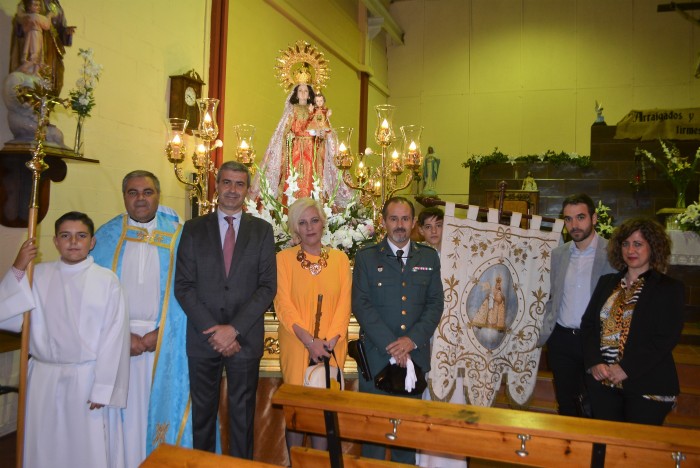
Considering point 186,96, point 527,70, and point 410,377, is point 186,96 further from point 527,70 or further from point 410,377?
point 527,70

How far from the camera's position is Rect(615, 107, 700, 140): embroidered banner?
373 inches

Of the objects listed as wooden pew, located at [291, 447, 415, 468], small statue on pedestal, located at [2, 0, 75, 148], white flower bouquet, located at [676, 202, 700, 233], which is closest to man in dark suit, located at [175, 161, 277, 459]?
wooden pew, located at [291, 447, 415, 468]

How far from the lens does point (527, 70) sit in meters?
13.9

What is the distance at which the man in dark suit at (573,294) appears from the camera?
3.20 m

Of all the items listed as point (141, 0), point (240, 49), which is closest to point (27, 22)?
point (141, 0)

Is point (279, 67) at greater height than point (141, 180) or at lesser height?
greater

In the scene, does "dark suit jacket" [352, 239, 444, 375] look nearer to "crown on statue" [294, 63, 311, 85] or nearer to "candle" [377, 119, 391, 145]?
"candle" [377, 119, 391, 145]

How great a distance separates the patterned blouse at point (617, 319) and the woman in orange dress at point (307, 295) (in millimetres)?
1234

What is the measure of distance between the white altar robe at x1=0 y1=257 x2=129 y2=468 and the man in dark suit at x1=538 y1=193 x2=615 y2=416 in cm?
223

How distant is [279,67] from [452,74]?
944cm

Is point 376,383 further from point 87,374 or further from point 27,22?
point 27,22

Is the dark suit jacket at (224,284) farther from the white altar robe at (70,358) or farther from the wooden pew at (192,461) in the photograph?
the wooden pew at (192,461)

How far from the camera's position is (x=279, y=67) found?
19.3 feet

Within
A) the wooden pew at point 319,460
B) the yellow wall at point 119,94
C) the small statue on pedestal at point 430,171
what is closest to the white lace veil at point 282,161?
the yellow wall at point 119,94
